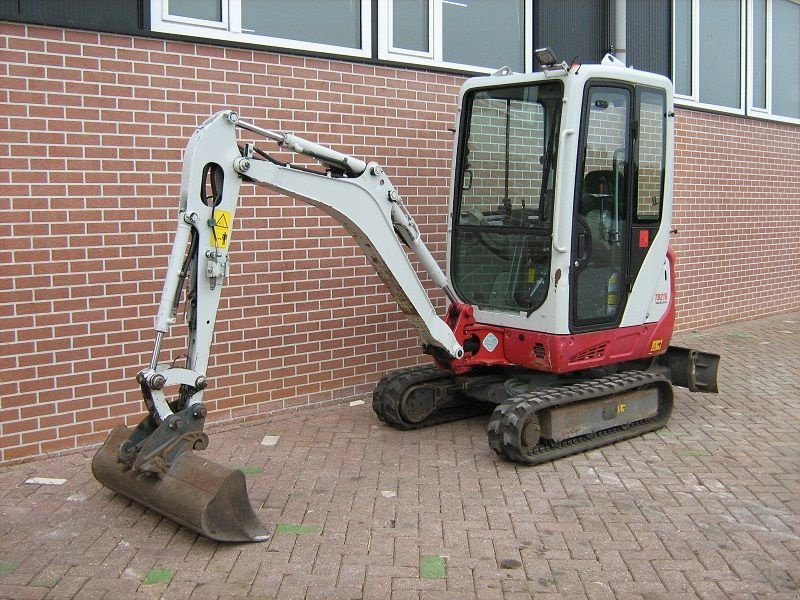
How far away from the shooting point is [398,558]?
4.55 m

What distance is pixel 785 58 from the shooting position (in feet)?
44.7

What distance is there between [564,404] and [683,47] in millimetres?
7152

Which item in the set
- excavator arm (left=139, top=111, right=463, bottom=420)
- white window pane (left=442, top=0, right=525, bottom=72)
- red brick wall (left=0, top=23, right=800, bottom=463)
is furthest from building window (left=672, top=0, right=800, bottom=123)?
excavator arm (left=139, top=111, right=463, bottom=420)

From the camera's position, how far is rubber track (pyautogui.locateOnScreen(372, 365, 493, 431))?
21.9 ft

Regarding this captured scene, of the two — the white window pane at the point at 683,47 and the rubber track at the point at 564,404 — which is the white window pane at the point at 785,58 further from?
the rubber track at the point at 564,404

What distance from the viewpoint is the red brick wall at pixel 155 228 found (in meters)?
5.87

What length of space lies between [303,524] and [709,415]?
13.1 feet

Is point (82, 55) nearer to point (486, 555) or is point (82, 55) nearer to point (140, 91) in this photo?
point (140, 91)

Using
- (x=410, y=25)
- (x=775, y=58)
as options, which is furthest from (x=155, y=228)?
(x=775, y=58)

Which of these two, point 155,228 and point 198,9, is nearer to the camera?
point 155,228

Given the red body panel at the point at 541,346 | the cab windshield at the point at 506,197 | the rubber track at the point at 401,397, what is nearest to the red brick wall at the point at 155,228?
the rubber track at the point at 401,397

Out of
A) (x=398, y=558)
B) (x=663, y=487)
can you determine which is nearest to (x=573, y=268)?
(x=663, y=487)

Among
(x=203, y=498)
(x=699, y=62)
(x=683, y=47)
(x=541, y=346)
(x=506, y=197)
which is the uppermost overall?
(x=683, y=47)

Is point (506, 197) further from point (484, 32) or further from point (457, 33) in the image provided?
point (484, 32)
